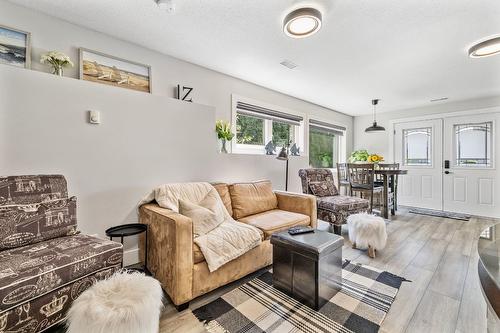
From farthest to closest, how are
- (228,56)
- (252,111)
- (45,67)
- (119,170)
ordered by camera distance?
(252,111), (228,56), (119,170), (45,67)

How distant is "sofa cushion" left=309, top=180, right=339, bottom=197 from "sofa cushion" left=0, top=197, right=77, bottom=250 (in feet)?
9.51

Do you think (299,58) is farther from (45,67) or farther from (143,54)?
(45,67)

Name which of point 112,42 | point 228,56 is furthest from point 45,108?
point 228,56

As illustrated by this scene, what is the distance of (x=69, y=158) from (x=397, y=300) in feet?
9.42

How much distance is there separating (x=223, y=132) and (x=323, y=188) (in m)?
1.79

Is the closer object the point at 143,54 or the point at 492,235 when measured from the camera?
the point at 492,235

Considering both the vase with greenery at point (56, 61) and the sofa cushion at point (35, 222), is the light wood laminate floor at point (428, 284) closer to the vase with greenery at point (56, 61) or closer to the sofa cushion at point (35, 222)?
the sofa cushion at point (35, 222)

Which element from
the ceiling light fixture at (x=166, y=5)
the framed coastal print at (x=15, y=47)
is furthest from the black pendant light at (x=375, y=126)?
the framed coastal print at (x=15, y=47)

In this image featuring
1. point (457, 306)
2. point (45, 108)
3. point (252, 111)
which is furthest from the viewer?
point (252, 111)

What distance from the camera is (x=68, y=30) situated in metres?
2.05

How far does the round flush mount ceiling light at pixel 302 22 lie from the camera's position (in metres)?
1.77

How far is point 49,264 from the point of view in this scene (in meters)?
1.21

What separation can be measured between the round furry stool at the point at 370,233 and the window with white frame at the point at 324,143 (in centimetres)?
242

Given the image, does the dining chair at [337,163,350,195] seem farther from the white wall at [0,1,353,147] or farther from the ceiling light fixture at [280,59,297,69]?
the ceiling light fixture at [280,59,297,69]
